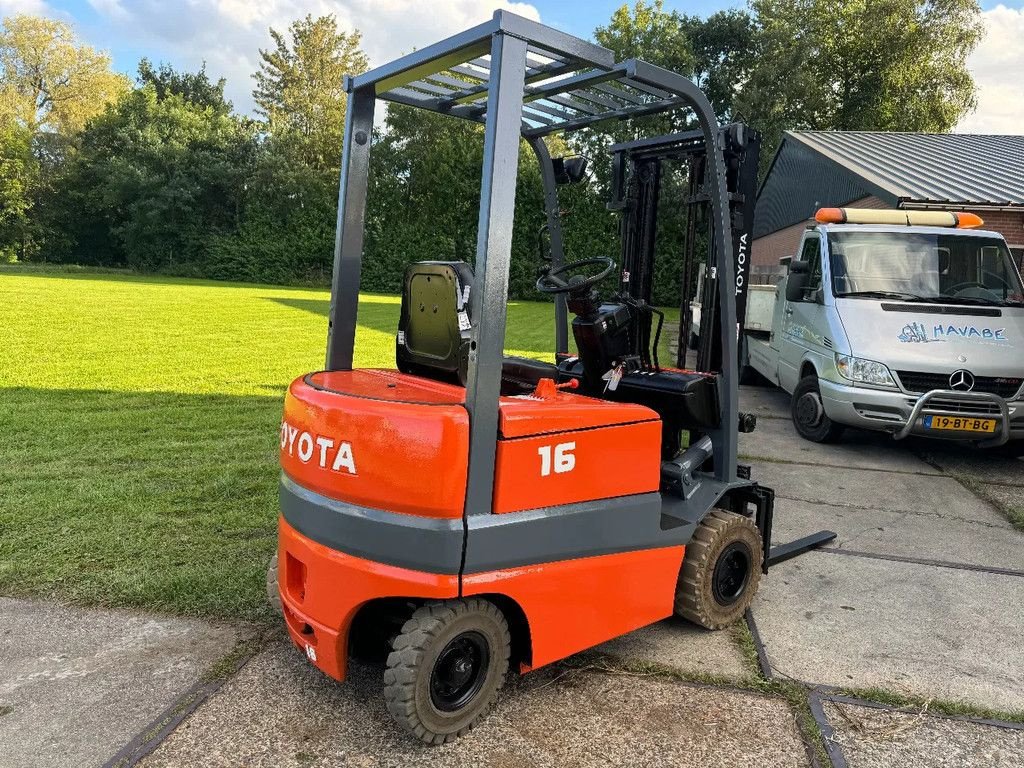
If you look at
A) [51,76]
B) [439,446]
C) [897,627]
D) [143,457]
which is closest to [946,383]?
[897,627]

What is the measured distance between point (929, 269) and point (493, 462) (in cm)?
658

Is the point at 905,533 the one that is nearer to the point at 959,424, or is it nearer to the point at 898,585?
the point at 898,585

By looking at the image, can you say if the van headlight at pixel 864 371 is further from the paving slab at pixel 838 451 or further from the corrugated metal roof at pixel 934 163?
the corrugated metal roof at pixel 934 163

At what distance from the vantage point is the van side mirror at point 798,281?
8.19 metres

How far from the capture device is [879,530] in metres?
5.44

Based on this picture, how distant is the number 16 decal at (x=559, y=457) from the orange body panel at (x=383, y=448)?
0.33 metres

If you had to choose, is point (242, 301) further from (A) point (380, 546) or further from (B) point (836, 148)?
(A) point (380, 546)

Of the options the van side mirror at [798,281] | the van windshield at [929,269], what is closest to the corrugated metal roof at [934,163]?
the van windshield at [929,269]

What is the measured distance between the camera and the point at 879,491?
6441 mm

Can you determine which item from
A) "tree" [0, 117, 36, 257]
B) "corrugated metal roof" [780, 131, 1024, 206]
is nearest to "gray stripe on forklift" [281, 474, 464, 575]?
"corrugated metal roof" [780, 131, 1024, 206]

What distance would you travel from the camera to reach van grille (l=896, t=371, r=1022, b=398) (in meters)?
6.97

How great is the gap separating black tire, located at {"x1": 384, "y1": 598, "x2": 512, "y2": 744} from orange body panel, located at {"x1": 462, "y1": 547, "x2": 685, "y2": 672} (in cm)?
10

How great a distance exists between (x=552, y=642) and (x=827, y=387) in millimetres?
5493

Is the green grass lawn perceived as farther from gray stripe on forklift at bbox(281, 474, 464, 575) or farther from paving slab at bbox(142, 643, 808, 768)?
gray stripe on forklift at bbox(281, 474, 464, 575)
